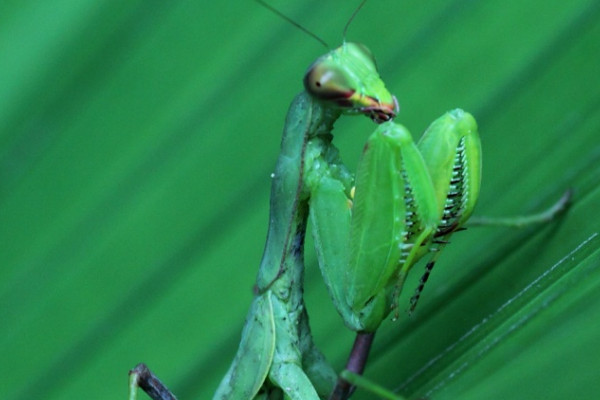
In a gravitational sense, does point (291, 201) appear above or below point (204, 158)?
above

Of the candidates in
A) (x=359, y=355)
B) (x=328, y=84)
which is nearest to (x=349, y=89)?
(x=328, y=84)

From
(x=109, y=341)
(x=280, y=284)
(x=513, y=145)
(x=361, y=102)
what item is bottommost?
(x=109, y=341)

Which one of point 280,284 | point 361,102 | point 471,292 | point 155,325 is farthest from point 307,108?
point 155,325

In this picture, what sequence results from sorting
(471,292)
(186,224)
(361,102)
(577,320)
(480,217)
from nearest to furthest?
(577,320) < (361,102) < (471,292) < (480,217) < (186,224)

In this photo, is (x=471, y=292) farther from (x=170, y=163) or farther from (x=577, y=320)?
(x=170, y=163)

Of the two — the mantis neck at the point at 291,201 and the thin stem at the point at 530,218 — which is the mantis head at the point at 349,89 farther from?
the thin stem at the point at 530,218

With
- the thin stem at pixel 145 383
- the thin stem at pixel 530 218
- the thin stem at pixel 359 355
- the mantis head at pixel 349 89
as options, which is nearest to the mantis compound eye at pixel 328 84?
the mantis head at pixel 349 89

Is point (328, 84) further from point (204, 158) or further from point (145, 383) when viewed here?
point (145, 383)
